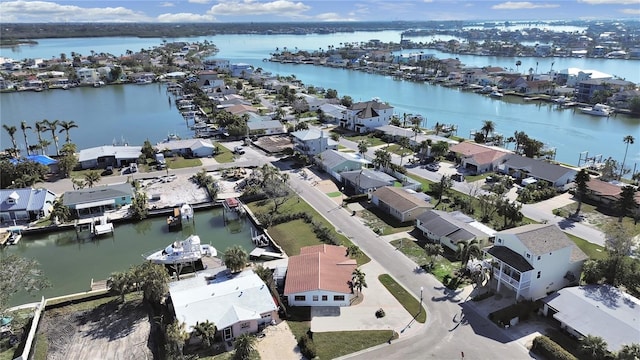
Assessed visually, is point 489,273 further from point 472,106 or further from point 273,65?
point 273,65

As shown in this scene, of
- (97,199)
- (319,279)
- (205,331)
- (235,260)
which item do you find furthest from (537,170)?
(97,199)

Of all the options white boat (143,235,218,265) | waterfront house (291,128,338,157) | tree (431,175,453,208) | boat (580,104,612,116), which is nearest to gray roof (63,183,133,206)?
white boat (143,235,218,265)

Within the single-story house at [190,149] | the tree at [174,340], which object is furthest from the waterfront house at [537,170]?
the tree at [174,340]

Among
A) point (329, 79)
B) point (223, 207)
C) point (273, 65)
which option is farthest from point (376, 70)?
point (223, 207)

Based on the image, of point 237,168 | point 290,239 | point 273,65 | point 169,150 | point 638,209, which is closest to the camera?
point 290,239

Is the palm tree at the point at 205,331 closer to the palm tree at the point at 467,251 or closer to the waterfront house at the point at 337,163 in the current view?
the palm tree at the point at 467,251

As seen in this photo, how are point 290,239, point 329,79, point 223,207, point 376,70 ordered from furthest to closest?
point 376,70 → point 329,79 → point 223,207 → point 290,239

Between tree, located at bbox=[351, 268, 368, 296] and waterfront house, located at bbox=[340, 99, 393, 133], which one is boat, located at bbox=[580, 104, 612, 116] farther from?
tree, located at bbox=[351, 268, 368, 296]
